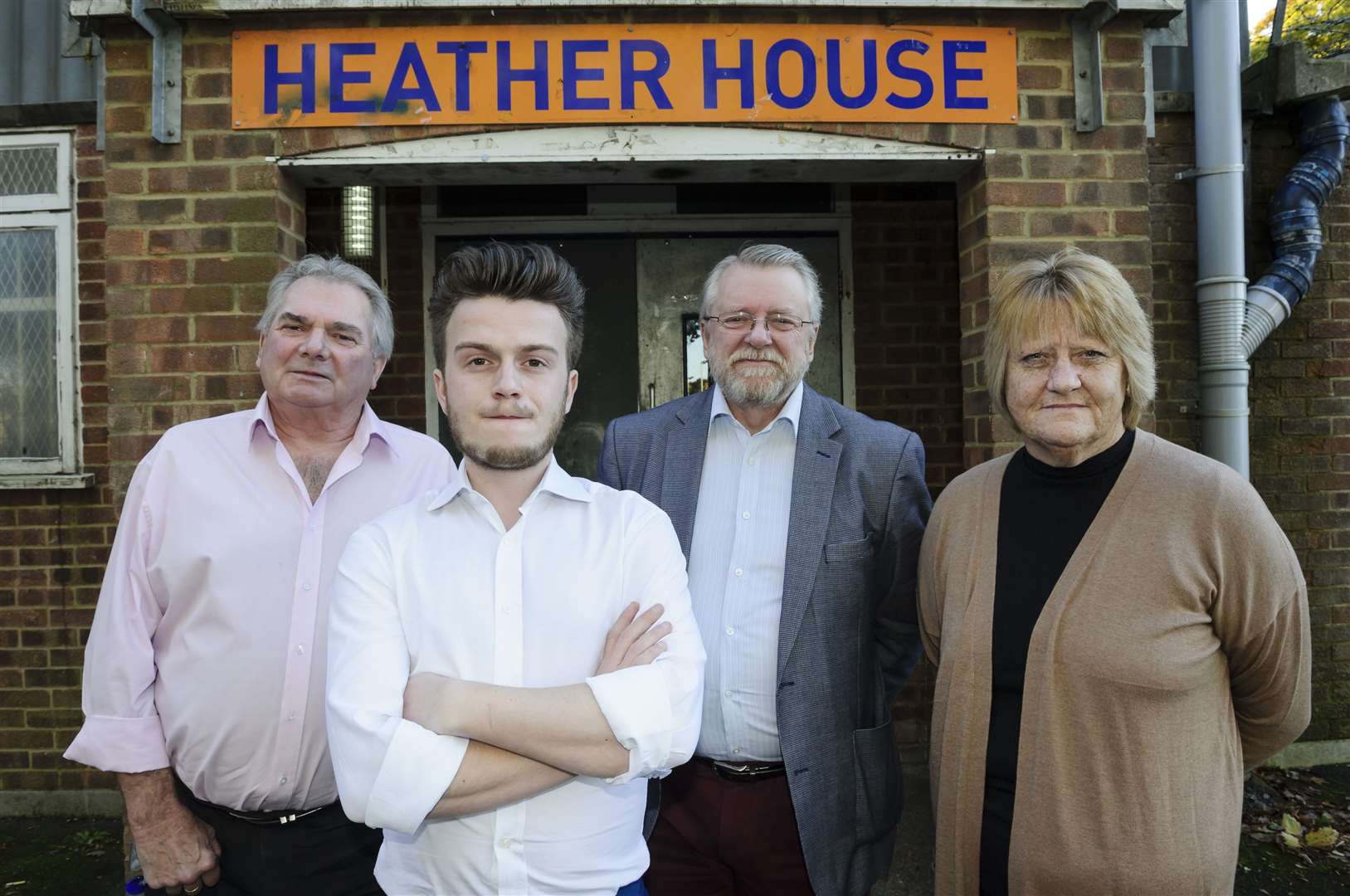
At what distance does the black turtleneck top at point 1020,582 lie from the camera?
6.27ft

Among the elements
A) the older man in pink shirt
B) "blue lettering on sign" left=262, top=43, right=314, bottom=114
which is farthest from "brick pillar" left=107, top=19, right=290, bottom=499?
the older man in pink shirt

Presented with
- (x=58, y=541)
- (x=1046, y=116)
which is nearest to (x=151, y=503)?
(x=58, y=541)

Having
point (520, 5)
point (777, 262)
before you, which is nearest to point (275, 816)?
point (777, 262)

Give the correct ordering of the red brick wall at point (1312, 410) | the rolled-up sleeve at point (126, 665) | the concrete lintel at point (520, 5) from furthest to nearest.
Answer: the red brick wall at point (1312, 410), the concrete lintel at point (520, 5), the rolled-up sleeve at point (126, 665)

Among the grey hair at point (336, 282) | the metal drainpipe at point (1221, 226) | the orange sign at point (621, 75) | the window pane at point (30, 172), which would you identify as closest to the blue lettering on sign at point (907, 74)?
the orange sign at point (621, 75)

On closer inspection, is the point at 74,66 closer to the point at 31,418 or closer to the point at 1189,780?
the point at 31,418

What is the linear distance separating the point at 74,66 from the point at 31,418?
5.77 ft

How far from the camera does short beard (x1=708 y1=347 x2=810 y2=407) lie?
2.38 metres

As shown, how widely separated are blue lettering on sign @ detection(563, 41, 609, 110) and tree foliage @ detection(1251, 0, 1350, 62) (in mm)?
3472

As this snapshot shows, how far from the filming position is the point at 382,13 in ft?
10.8

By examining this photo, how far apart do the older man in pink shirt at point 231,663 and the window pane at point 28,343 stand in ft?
9.43

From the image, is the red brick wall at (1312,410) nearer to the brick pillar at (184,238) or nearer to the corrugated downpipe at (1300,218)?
the corrugated downpipe at (1300,218)

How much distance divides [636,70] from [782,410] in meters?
1.62

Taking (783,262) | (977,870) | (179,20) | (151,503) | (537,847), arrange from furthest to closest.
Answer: (179,20) → (783,262) → (151,503) → (977,870) → (537,847)
